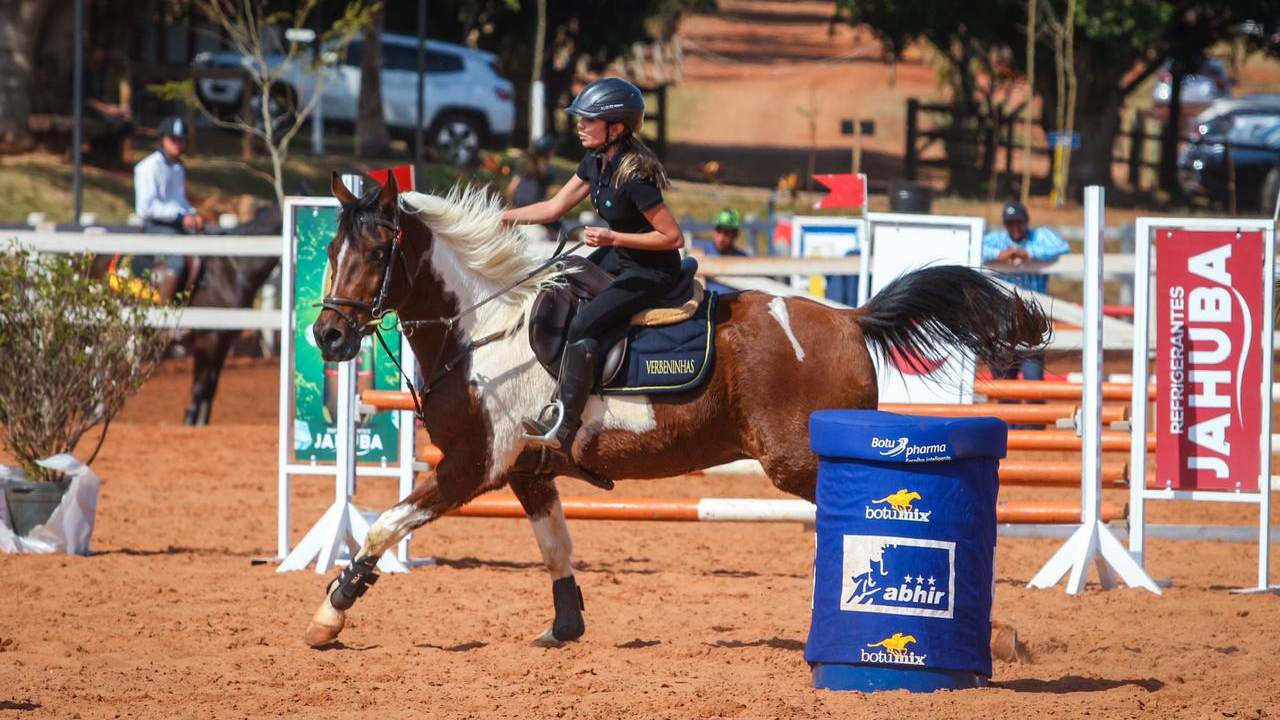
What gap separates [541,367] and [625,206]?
810 millimetres

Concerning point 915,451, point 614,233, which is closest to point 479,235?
point 614,233

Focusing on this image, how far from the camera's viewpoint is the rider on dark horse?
6.05 m

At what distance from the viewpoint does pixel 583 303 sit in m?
6.41

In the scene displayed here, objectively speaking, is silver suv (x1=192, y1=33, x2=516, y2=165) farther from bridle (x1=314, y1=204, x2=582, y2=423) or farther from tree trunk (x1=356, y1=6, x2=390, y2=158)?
bridle (x1=314, y1=204, x2=582, y2=423)

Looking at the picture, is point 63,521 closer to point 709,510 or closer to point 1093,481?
point 709,510

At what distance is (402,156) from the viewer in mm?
28719

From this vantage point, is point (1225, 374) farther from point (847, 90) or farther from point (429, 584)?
point (847, 90)

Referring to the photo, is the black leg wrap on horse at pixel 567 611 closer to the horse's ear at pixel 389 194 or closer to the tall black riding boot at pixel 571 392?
the tall black riding boot at pixel 571 392

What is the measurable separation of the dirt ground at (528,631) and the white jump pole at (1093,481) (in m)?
0.13

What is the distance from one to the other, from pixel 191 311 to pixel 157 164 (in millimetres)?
1542

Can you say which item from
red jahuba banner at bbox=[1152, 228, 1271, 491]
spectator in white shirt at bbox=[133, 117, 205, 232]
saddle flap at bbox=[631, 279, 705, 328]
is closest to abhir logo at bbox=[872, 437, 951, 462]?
saddle flap at bbox=[631, 279, 705, 328]

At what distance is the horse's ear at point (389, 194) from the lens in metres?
6.15

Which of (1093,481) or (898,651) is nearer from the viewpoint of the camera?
(898,651)

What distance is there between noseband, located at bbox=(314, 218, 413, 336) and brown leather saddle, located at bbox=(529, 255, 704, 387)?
2.03ft
